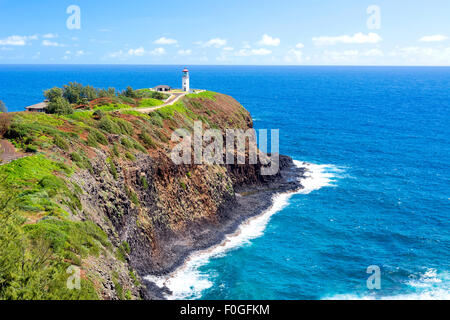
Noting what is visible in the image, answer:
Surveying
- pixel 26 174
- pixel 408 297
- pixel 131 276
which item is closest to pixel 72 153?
pixel 26 174

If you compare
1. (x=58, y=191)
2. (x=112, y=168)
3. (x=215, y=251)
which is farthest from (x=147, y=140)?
(x=58, y=191)

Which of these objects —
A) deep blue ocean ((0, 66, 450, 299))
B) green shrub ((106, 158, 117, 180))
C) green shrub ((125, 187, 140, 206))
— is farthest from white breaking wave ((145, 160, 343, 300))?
green shrub ((106, 158, 117, 180))

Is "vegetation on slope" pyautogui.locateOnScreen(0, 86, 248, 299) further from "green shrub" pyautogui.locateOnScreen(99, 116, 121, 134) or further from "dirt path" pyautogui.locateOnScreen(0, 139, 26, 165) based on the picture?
"dirt path" pyautogui.locateOnScreen(0, 139, 26, 165)

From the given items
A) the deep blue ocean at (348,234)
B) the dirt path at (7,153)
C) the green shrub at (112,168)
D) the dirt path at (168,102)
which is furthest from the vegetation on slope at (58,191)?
the deep blue ocean at (348,234)

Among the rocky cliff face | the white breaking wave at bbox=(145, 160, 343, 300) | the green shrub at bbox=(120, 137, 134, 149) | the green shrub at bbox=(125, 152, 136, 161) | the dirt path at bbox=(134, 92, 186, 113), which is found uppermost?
the dirt path at bbox=(134, 92, 186, 113)

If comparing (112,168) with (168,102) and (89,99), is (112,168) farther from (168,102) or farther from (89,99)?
(89,99)
